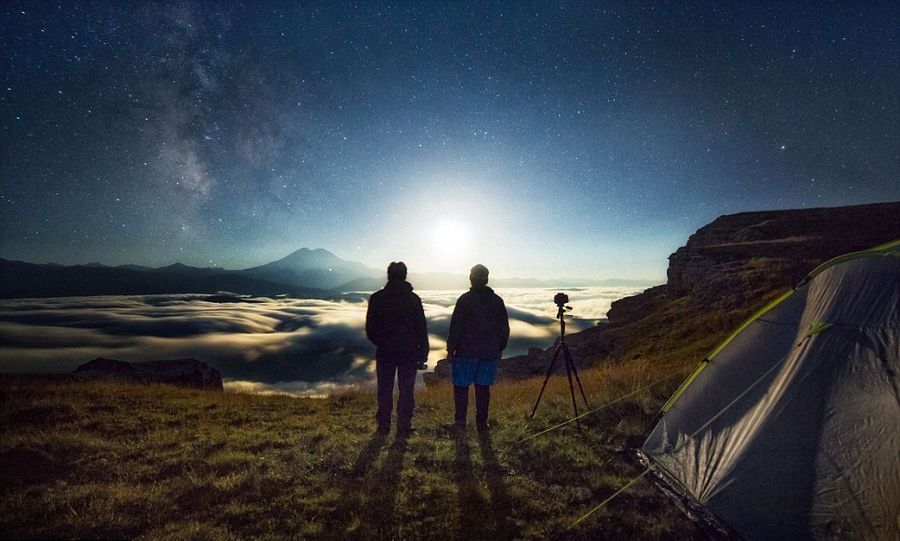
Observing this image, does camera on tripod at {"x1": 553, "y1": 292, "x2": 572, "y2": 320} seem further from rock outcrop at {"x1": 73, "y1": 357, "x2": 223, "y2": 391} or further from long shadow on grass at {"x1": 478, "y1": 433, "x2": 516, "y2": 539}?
rock outcrop at {"x1": 73, "y1": 357, "x2": 223, "y2": 391}

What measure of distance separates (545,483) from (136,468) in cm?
569

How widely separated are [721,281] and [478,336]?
38664mm

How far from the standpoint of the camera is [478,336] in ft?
22.8

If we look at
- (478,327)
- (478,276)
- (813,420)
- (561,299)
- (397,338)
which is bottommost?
(813,420)

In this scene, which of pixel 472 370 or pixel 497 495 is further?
pixel 472 370

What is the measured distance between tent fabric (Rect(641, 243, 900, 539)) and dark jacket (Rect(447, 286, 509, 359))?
3.13 metres

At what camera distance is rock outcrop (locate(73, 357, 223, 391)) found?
66.7 feet

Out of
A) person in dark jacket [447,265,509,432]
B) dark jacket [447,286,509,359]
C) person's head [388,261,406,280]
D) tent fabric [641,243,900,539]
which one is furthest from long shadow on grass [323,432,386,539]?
tent fabric [641,243,900,539]

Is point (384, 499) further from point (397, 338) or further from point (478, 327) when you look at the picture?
point (478, 327)

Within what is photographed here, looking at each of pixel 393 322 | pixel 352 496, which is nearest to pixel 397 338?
pixel 393 322

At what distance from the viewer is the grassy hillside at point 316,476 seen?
13.6 ft

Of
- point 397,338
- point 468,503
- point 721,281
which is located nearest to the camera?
point 468,503

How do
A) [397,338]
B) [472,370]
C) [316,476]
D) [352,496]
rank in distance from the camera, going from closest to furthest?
[352,496] < [316,476] < [397,338] < [472,370]

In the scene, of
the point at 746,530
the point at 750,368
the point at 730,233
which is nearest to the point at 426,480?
the point at 746,530
